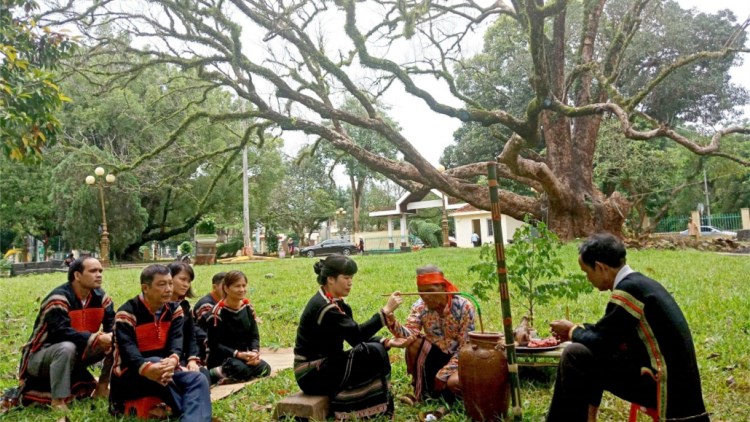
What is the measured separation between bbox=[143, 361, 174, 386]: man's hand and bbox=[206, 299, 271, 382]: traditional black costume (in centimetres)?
155

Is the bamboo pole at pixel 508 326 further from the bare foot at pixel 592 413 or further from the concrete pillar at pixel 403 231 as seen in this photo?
the concrete pillar at pixel 403 231

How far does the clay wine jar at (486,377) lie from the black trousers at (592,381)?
19.3 inches

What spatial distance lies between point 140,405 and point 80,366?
894 mm

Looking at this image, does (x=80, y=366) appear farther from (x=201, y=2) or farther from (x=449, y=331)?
(x=201, y=2)

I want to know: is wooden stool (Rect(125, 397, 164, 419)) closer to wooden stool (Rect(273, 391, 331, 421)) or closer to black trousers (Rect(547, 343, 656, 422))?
wooden stool (Rect(273, 391, 331, 421))

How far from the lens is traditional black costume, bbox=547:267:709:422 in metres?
2.75

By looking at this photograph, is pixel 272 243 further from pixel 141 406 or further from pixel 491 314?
pixel 141 406

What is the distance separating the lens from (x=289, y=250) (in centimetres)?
3838

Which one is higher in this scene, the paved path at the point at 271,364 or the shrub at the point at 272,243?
the shrub at the point at 272,243

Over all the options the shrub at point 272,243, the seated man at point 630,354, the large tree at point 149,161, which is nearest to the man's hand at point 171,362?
the seated man at point 630,354

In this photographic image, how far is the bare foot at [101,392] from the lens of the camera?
14.7ft

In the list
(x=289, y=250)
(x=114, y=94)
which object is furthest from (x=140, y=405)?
(x=289, y=250)

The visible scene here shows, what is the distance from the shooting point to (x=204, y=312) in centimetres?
523

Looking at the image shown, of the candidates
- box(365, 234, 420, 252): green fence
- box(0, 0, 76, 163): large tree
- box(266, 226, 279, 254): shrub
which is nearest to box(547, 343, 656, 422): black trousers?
box(0, 0, 76, 163): large tree
